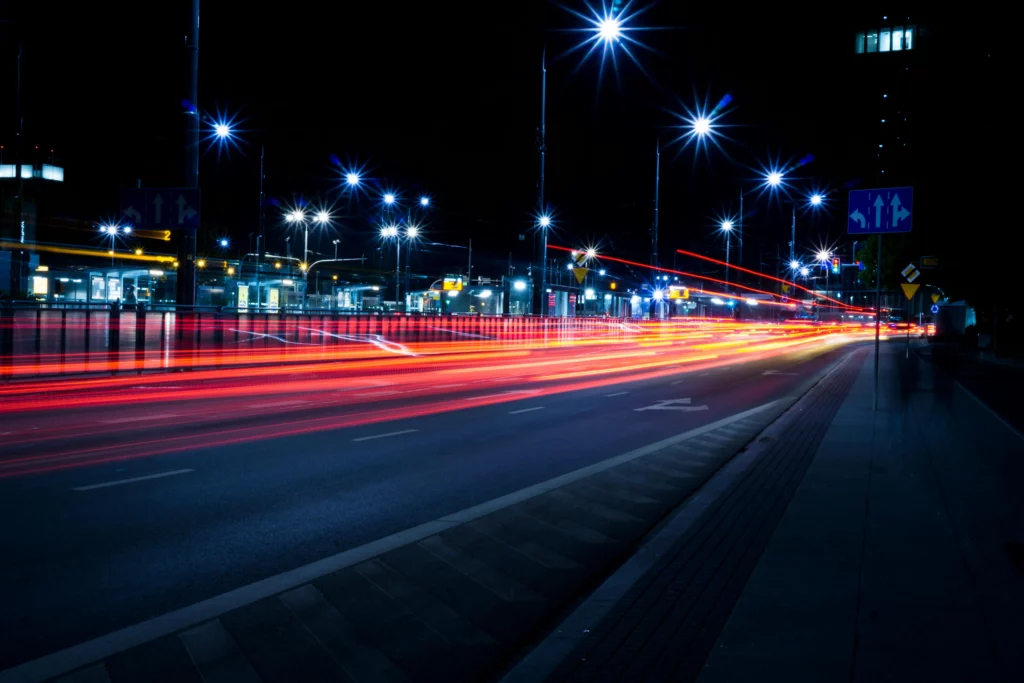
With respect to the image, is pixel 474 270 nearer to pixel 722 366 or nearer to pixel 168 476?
pixel 722 366

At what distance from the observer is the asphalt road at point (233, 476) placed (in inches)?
227

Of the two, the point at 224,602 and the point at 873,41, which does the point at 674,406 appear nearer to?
the point at 224,602

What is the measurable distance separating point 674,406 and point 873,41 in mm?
91751

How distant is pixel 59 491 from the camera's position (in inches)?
331

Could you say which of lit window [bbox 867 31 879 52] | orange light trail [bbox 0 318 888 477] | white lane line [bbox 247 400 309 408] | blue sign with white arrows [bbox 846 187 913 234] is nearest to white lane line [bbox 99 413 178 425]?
orange light trail [bbox 0 318 888 477]

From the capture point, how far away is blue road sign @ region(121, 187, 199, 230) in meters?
19.2

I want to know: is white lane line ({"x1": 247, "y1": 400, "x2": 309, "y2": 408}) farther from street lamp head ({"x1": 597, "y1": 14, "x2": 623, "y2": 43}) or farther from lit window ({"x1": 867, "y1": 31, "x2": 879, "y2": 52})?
lit window ({"x1": 867, "y1": 31, "x2": 879, "y2": 52})

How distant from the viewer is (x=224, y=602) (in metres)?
5.16

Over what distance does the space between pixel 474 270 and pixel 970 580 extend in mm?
68038

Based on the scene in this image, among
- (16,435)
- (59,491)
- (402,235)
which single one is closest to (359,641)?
(59,491)

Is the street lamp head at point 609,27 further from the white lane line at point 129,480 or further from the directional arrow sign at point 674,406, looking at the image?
the white lane line at point 129,480

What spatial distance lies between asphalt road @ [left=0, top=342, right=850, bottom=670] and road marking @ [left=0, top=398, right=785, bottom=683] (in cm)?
27

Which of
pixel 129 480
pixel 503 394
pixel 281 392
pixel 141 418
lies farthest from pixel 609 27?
pixel 129 480

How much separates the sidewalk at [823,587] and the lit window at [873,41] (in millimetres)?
96420
